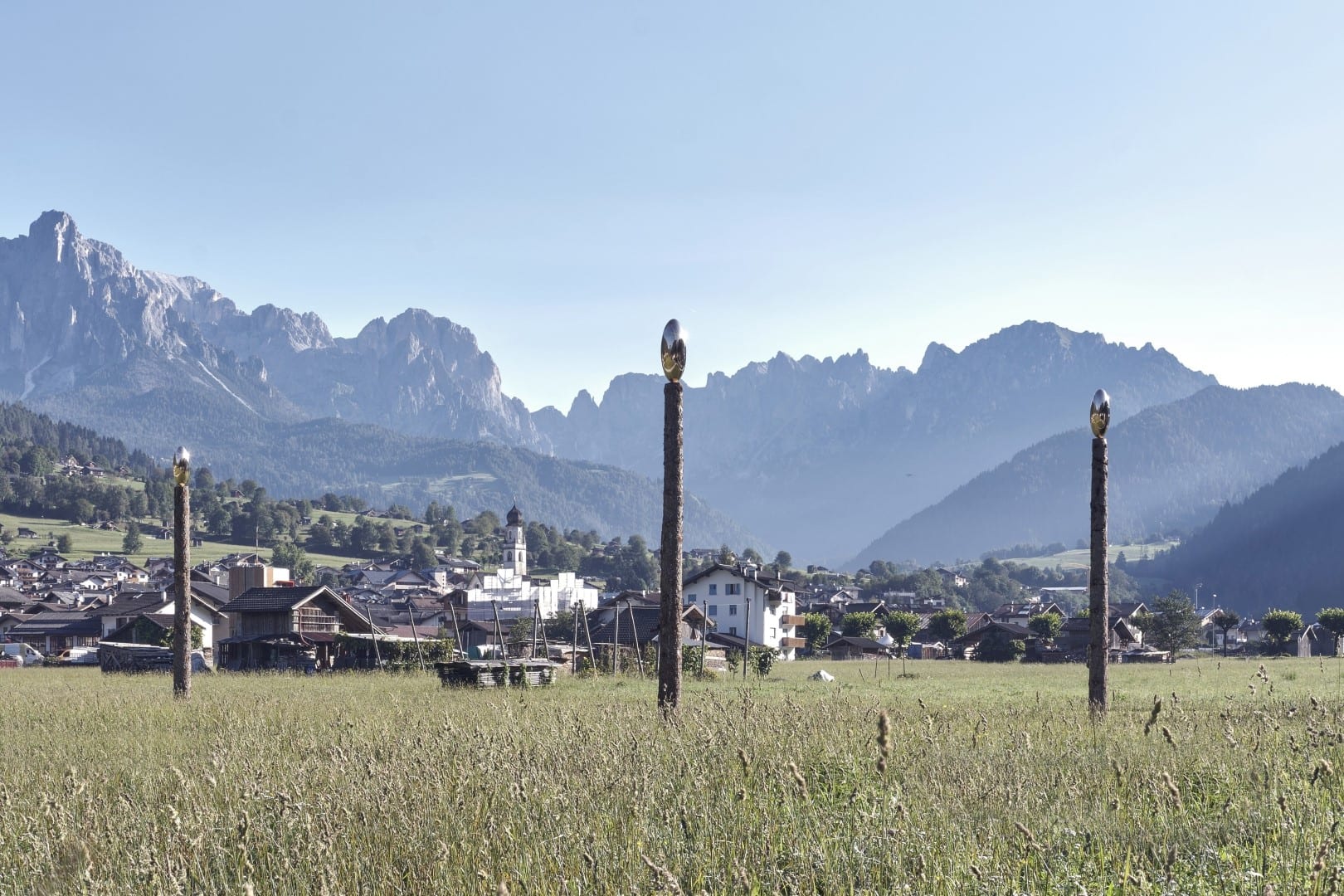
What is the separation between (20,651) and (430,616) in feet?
139

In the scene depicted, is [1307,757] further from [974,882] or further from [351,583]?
[351,583]

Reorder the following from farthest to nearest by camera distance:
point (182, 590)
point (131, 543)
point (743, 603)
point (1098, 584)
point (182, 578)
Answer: point (131, 543), point (743, 603), point (182, 590), point (182, 578), point (1098, 584)

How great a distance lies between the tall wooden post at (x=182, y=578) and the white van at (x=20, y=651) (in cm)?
5956

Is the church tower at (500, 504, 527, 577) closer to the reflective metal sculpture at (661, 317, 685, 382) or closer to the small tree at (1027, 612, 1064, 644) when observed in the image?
the small tree at (1027, 612, 1064, 644)

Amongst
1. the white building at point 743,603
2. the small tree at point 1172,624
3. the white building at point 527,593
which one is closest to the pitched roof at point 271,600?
the white building at point 743,603

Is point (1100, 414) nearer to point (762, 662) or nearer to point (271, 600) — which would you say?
point (762, 662)

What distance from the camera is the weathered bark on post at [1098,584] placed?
18.1 meters

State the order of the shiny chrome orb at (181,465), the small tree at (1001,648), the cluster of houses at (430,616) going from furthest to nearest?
1. the small tree at (1001,648)
2. the cluster of houses at (430,616)
3. the shiny chrome orb at (181,465)

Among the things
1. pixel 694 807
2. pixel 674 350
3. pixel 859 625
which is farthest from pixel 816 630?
pixel 694 807

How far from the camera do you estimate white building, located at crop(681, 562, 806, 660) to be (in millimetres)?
96375

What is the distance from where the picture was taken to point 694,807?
7.50 m

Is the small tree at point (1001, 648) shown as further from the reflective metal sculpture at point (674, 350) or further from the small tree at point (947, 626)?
the reflective metal sculpture at point (674, 350)

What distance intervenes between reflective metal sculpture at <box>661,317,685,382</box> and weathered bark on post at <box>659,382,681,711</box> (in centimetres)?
20

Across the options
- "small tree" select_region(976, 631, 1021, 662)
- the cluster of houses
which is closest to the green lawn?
the cluster of houses
